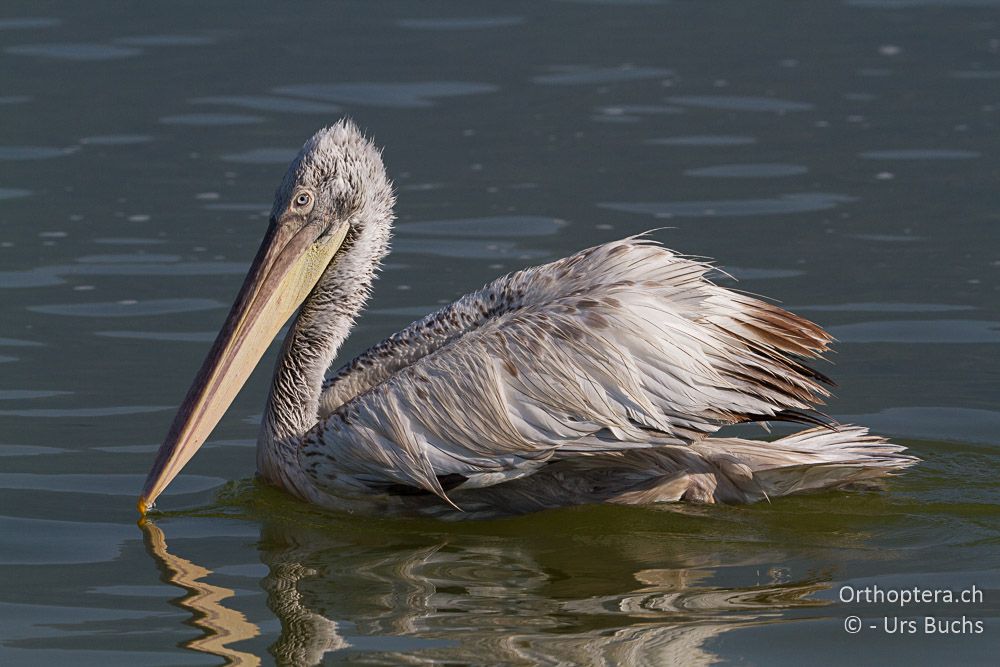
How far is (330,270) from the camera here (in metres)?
6.03

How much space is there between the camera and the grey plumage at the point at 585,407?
5180mm

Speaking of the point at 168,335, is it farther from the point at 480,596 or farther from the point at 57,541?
the point at 480,596

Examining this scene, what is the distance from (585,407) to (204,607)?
124 cm

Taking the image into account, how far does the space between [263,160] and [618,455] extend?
518 cm

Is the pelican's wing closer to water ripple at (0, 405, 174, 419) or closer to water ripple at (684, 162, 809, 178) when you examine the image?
water ripple at (0, 405, 174, 419)

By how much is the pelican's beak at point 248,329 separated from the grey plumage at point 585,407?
0.21m

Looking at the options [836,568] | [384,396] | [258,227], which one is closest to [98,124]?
[258,227]

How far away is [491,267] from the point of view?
813 centimetres

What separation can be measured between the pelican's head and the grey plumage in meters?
0.09

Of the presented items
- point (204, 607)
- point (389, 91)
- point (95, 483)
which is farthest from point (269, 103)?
point (204, 607)

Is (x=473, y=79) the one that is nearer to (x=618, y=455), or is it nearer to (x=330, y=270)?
(x=330, y=270)

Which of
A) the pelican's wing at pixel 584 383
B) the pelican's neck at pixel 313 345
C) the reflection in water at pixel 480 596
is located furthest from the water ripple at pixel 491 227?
the reflection in water at pixel 480 596

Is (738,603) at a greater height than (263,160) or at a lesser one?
lesser

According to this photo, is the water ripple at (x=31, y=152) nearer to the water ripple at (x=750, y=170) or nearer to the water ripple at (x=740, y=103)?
the water ripple at (x=750, y=170)
